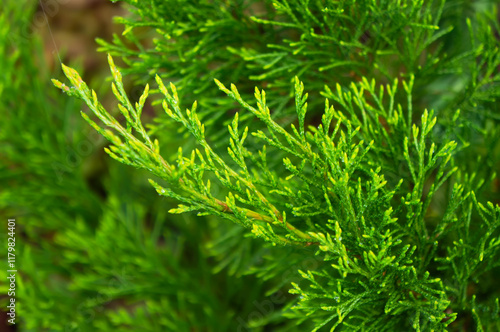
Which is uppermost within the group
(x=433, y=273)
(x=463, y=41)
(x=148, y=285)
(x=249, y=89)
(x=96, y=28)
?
(x=96, y=28)

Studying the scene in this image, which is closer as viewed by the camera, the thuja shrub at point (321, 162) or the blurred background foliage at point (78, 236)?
the thuja shrub at point (321, 162)

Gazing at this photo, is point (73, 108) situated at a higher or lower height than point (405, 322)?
higher

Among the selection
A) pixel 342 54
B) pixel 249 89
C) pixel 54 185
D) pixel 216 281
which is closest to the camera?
pixel 342 54

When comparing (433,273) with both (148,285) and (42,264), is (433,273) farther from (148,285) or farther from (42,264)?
(42,264)

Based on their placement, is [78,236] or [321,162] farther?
[78,236]

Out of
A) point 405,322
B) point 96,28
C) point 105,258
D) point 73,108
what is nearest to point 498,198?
point 405,322

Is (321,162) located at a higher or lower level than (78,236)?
higher

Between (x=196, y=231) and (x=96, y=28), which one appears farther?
(x=96, y=28)

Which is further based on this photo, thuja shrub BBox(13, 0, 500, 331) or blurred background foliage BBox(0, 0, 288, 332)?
blurred background foliage BBox(0, 0, 288, 332)
